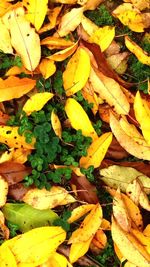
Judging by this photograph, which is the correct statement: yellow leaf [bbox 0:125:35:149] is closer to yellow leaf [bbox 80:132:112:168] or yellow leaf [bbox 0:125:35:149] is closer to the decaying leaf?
yellow leaf [bbox 80:132:112:168]

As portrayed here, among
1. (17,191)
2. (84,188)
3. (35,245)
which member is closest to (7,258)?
(35,245)

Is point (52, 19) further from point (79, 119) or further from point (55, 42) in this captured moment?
point (79, 119)

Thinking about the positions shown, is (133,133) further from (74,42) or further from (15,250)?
(15,250)

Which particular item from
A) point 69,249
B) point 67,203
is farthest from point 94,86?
point 69,249

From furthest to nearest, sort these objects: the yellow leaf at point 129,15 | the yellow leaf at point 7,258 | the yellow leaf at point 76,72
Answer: the yellow leaf at point 129,15 < the yellow leaf at point 76,72 < the yellow leaf at point 7,258

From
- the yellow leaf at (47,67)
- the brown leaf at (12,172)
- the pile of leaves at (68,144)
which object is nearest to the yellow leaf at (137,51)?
the pile of leaves at (68,144)

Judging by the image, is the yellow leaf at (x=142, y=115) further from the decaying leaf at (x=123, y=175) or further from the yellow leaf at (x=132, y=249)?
the yellow leaf at (x=132, y=249)
